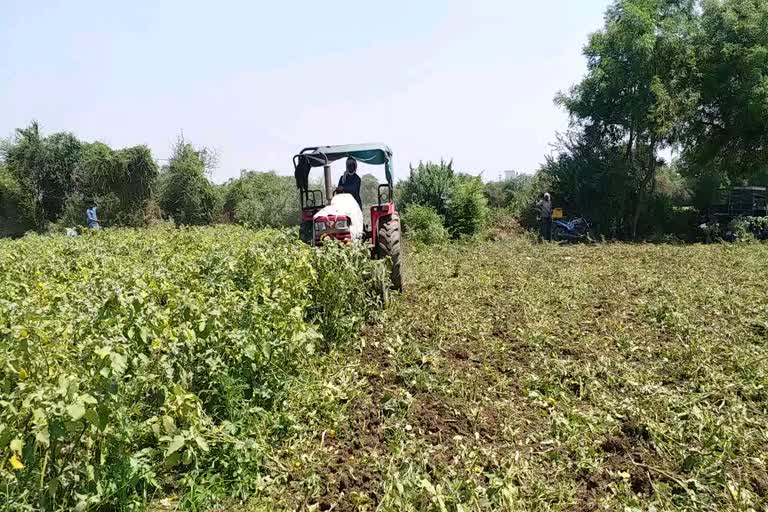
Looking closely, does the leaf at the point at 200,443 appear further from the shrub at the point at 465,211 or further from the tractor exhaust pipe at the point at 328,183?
the shrub at the point at 465,211

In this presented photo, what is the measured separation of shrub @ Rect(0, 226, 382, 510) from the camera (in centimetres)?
214

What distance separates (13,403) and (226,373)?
110 centimetres

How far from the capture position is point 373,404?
3709mm

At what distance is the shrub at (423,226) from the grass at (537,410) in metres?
7.44

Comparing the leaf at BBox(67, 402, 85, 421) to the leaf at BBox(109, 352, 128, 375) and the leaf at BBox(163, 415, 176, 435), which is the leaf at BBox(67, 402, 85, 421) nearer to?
the leaf at BBox(109, 352, 128, 375)

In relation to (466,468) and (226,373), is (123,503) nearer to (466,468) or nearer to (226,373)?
(226,373)

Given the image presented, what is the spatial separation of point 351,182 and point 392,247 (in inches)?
43.8

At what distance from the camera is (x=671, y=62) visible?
14.9 m

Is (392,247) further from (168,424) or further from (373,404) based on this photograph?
(168,424)

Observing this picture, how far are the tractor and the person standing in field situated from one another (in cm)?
839

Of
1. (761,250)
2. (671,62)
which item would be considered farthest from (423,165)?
(761,250)

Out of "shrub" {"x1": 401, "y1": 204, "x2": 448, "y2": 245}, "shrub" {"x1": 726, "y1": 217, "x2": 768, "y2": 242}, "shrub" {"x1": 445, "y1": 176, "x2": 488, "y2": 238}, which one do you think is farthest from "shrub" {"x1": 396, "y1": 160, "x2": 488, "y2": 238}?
"shrub" {"x1": 726, "y1": 217, "x2": 768, "y2": 242}

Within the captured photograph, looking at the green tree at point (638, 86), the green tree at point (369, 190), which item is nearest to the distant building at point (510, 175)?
the green tree at point (638, 86)

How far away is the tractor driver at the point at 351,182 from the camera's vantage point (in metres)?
6.92
